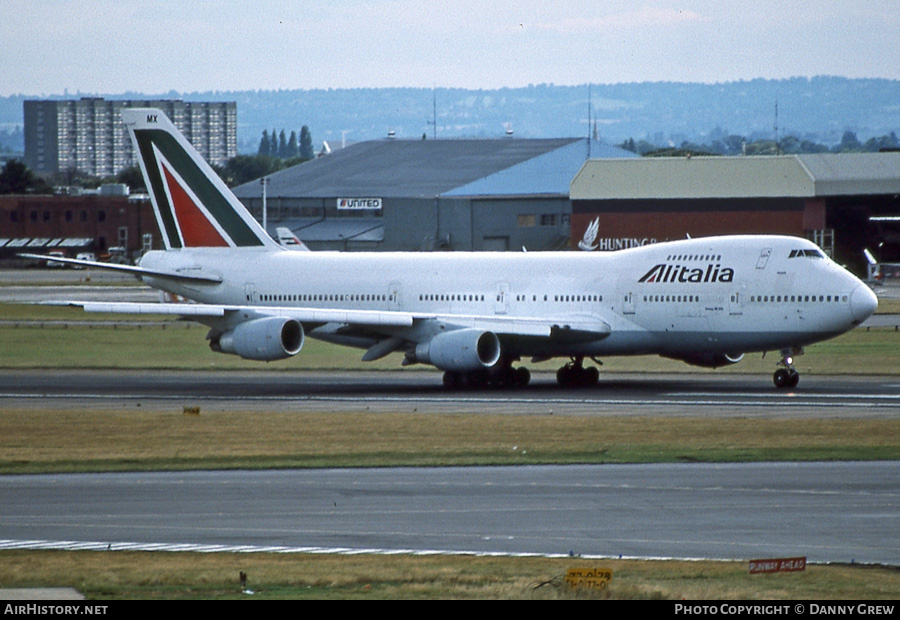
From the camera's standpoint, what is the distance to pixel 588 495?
2425cm

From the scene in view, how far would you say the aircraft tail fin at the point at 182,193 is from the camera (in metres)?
53.3

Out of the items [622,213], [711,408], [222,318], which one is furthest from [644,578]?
[622,213]

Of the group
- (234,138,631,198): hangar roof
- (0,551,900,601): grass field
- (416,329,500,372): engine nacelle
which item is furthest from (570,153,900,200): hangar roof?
(0,551,900,601): grass field

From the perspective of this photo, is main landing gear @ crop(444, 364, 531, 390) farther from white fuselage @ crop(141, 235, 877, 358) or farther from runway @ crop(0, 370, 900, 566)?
runway @ crop(0, 370, 900, 566)

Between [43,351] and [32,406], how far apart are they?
21961 millimetres

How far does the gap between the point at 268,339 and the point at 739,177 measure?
63.4 m

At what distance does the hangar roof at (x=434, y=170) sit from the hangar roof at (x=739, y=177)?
22.5 metres

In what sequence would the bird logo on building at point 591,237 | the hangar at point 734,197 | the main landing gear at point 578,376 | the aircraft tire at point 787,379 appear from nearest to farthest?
the aircraft tire at point 787,379
the main landing gear at point 578,376
the hangar at point 734,197
the bird logo on building at point 591,237

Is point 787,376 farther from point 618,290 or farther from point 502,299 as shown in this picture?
point 502,299

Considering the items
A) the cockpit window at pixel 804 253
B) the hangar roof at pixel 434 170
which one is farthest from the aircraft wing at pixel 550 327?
the hangar roof at pixel 434 170

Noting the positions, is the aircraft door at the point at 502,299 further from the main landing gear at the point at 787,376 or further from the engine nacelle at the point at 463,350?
the main landing gear at the point at 787,376

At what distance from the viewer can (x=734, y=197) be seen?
335ft

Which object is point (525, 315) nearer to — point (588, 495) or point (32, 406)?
point (32, 406)

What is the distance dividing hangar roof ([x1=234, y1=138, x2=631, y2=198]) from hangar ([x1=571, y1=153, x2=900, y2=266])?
74.5 feet
